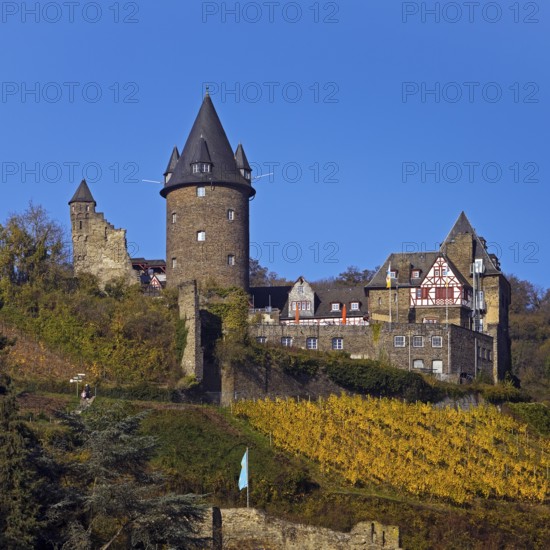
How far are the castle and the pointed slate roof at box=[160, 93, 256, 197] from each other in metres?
0.05

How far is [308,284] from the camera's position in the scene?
68688 millimetres

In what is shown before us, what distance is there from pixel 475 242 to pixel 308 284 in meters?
8.06

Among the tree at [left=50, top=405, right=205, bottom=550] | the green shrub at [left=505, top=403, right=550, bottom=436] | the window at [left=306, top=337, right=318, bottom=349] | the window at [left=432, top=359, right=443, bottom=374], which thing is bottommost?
the tree at [left=50, top=405, right=205, bottom=550]

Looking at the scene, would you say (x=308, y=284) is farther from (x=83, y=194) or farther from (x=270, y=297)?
(x=83, y=194)

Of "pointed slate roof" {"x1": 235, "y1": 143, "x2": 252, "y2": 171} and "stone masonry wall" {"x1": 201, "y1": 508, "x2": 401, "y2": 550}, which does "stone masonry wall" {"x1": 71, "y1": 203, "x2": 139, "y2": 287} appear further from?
"stone masonry wall" {"x1": 201, "y1": 508, "x2": 401, "y2": 550}

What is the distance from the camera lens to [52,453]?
33.9 metres

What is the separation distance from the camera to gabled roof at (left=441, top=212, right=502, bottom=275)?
6862 cm

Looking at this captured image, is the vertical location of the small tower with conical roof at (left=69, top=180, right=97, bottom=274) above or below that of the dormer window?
below

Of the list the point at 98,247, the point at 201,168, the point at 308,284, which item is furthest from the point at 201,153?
the point at 308,284

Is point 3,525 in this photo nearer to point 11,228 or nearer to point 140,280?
point 11,228

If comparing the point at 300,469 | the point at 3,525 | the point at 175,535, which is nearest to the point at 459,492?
the point at 300,469

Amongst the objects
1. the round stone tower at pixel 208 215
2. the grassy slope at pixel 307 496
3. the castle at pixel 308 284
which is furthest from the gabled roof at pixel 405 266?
the grassy slope at pixel 307 496

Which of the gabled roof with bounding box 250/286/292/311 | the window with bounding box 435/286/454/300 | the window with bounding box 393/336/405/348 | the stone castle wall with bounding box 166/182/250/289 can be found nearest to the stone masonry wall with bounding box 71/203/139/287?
the stone castle wall with bounding box 166/182/250/289

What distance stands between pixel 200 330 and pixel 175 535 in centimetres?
2489
